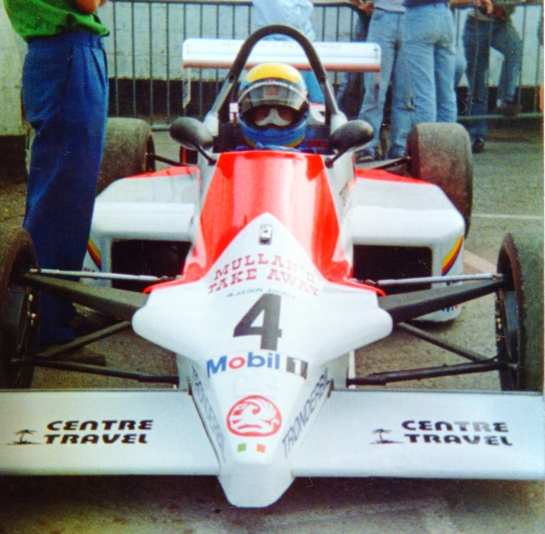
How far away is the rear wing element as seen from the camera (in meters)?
4.93

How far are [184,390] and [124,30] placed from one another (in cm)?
707

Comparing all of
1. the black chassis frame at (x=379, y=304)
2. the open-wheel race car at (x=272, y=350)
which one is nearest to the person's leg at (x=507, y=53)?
the open-wheel race car at (x=272, y=350)

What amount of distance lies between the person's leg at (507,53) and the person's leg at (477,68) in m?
0.11

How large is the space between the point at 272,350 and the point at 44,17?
1658 mm

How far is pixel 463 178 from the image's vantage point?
14.2ft

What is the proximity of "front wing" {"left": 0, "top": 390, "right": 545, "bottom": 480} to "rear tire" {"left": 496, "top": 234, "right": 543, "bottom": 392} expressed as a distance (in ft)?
0.46

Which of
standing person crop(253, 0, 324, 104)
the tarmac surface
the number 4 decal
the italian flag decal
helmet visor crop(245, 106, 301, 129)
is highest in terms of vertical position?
standing person crop(253, 0, 324, 104)

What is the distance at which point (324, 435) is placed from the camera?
7.49 feet

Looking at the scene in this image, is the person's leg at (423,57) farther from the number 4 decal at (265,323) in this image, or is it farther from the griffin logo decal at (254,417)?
the griffin logo decal at (254,417)

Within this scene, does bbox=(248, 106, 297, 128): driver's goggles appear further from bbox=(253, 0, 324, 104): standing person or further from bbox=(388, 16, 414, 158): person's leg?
bbox=(388, 16, 414, 158): person's leg

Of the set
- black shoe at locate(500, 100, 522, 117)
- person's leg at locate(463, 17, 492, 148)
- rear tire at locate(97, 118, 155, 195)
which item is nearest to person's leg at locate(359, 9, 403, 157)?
person's leg at locate(463, 17, 492, 148)

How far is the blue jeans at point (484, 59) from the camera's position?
7469mm

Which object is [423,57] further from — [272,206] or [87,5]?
[272,206]

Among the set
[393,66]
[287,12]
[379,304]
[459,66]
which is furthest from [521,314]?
[459,66]
